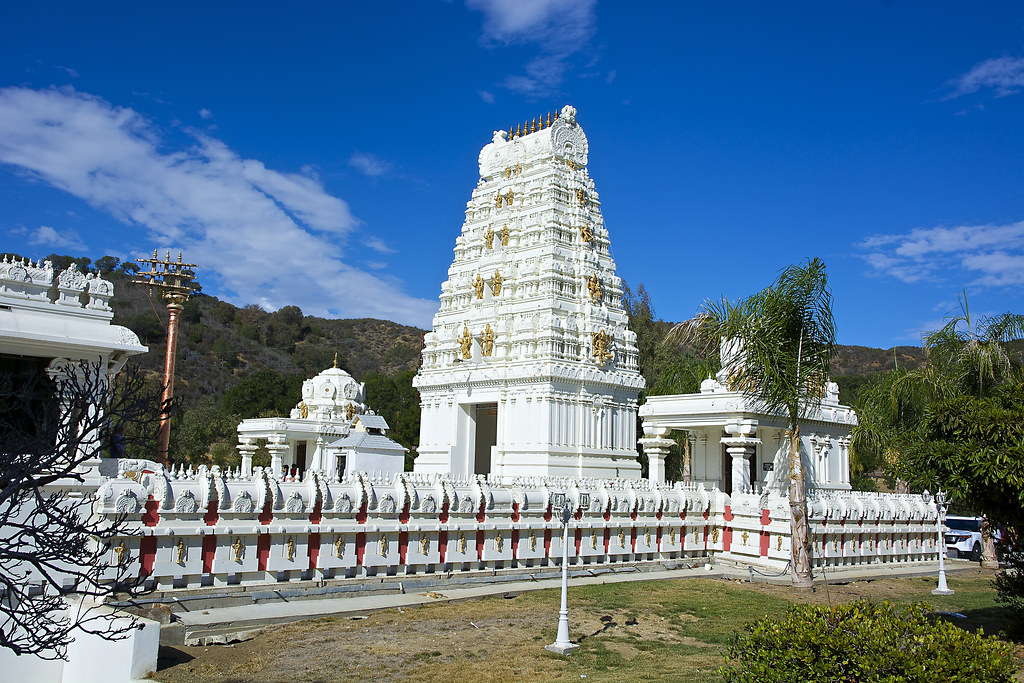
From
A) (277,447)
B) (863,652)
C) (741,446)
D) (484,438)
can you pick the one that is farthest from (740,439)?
(277,447)

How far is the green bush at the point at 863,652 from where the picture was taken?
24.9 ft

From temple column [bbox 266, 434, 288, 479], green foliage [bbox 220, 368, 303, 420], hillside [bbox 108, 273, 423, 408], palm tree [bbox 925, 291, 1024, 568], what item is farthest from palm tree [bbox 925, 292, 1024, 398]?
hillside [bbox 108, 273, 423, 408]

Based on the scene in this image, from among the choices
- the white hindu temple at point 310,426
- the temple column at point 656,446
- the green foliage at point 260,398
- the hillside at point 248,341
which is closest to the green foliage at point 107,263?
the hillside at point 248,341

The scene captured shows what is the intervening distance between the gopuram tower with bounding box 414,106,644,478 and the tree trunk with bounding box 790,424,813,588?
14.6 metres

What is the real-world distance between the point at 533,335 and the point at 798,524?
1740cm

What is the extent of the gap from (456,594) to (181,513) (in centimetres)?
604

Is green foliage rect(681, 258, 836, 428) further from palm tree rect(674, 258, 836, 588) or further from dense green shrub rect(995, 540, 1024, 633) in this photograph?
dense green shrub rect(995, 540, 1024, 633)

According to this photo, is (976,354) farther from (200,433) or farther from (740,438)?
(200,433)

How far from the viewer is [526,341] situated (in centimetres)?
3716

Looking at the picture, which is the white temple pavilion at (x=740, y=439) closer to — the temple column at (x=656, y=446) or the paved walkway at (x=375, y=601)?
the temple column at (x=656, y=446)

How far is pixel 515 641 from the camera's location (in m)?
13.3

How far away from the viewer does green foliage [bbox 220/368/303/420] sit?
2744 inches

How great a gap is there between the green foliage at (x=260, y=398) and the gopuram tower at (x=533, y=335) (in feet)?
105

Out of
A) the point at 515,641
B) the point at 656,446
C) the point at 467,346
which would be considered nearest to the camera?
the point at 515,641
